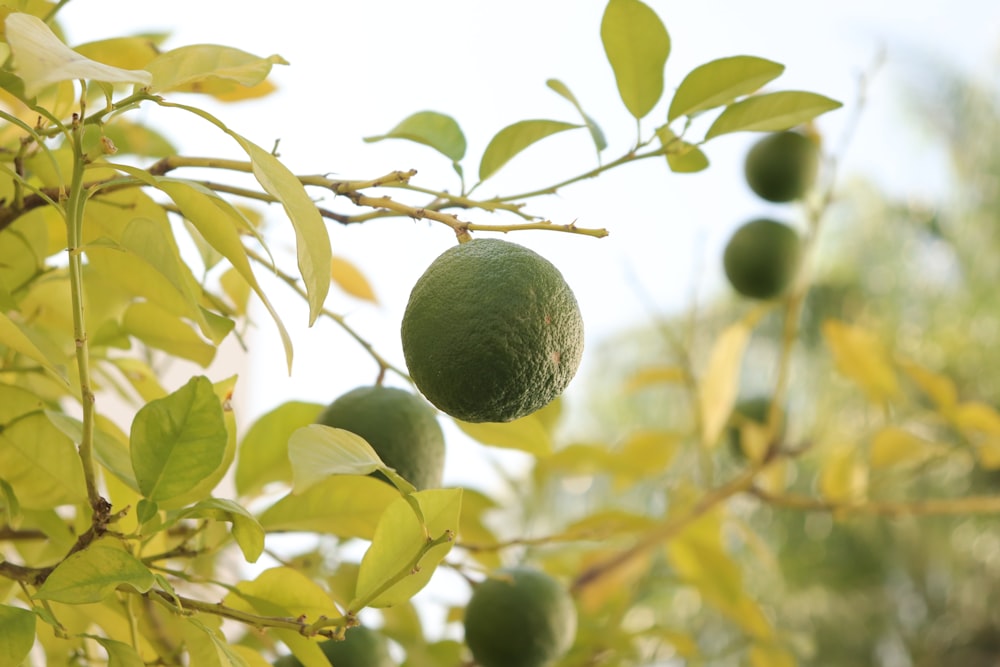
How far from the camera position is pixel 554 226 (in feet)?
1.12

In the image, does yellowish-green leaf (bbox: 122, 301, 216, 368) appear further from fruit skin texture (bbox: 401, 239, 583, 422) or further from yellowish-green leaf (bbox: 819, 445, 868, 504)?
yellowish-green leaf (bbox: 819, 445, 868, 504)

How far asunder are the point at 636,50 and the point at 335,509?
250mm

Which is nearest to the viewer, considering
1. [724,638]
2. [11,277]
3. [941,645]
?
[11,277]

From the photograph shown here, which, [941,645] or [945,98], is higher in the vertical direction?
[945,98]

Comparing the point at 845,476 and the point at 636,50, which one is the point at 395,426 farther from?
the point at 845,476

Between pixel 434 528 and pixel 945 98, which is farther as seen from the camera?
pixel 945 98

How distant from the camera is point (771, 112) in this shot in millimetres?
430

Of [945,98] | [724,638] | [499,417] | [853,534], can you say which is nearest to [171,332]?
[499,417]

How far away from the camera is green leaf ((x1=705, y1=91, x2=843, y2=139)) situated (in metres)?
0.43

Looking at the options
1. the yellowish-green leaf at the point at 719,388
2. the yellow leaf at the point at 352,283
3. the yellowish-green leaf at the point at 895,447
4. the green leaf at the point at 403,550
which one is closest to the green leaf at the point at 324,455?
the green leaf at the point at 403,550

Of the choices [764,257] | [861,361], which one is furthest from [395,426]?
[861,361]

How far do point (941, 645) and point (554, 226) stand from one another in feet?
18.9

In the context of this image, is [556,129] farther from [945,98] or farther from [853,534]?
[945,98]

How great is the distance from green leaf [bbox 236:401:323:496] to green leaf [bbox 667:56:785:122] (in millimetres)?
234
